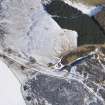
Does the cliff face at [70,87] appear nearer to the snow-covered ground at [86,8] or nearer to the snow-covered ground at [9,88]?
the snow-covered ground at [9,88]

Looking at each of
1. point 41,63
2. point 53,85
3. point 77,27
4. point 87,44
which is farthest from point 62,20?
point 53,85

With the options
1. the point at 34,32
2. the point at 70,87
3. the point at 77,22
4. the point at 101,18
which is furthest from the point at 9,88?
the point at 101,18

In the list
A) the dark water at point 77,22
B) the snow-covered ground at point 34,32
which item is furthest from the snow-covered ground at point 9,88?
the dark water at point 77,22

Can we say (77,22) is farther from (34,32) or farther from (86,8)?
(34,32)

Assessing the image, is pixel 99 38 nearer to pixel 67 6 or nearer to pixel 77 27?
pixel 77 27

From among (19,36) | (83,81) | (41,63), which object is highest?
(19,36)

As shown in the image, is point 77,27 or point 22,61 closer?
point 22,61

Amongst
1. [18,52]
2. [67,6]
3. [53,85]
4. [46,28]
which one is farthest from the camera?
[67,6]
